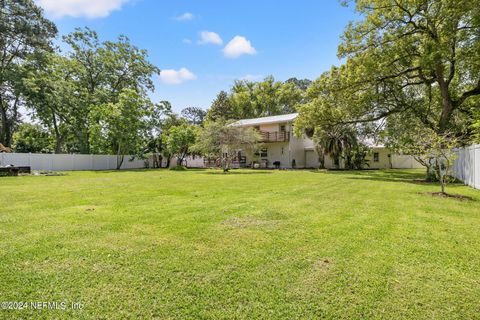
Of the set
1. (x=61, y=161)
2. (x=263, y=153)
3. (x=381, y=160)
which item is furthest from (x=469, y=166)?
(x=61, y=161)

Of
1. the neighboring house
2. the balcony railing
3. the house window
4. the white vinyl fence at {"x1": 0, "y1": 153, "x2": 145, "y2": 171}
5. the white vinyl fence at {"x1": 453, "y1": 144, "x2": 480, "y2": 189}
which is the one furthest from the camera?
the house window

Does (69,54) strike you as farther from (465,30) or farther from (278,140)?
(465,30)

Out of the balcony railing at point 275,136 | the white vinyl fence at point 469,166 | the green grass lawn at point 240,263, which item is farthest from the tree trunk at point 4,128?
the white vinyl fence at point 469,166

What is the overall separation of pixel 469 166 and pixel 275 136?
20649 mm

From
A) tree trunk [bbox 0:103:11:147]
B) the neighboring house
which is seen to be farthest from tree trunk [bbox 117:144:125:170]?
the neighboring house

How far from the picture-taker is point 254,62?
30.2 meters

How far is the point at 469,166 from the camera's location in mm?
12141

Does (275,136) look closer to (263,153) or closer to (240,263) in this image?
(263,153)

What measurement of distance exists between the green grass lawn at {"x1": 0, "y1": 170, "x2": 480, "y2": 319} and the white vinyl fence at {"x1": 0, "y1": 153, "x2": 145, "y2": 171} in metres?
19.5

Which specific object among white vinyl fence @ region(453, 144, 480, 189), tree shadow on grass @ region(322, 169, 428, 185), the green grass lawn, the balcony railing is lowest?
the green grass lawn

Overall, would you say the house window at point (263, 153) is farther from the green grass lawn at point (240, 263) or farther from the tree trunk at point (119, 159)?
the green grass lawn at point (240, 263)

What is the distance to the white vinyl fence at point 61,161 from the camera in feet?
71.2

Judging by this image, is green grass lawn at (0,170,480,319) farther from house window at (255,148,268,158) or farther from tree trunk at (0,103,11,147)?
tree trunk at (0,103,11,147)

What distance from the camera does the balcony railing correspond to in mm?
31016
